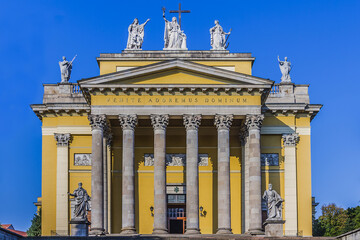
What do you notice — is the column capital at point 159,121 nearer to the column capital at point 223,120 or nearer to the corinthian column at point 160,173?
the corinthian column at point 160,173

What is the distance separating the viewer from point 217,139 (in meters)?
58.2

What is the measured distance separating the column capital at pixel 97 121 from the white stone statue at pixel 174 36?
8.24 m

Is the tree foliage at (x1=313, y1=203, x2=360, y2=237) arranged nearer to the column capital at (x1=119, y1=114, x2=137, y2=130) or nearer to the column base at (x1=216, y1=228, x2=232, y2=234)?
the column base at (x1=216, y1=228, x2=232, y2=234)

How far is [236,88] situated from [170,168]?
27.3 feet

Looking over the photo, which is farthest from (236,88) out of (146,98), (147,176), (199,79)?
(147,176)

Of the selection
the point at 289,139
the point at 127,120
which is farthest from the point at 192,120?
the point at 289,139

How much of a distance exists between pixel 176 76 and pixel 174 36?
5283 millimetres

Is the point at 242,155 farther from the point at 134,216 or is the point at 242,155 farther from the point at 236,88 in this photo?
the point at 134,216

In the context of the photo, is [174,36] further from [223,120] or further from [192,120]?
[223,120]

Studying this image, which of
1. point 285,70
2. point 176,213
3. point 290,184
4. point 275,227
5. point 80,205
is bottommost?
point 275,227

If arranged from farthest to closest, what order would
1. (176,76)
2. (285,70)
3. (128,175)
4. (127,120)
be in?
1. (285,70)
2. (176,76)
3. (127,120)
4. (128,175)

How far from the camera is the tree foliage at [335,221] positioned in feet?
230

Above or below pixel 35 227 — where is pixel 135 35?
above

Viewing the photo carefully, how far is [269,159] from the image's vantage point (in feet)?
194
